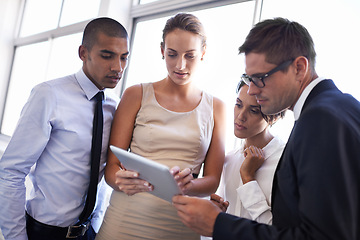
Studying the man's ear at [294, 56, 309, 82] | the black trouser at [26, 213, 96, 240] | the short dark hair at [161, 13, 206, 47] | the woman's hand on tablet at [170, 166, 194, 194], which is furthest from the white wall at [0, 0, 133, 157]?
the man's ear at [294, 56, 309, 82]

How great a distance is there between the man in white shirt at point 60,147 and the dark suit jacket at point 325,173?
3.32 feet

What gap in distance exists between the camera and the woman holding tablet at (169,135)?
158 centimetres

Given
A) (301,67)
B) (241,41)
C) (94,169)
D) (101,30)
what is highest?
(241,41)

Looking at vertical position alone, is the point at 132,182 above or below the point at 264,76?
below

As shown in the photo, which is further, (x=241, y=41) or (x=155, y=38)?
(x=155, y=38)

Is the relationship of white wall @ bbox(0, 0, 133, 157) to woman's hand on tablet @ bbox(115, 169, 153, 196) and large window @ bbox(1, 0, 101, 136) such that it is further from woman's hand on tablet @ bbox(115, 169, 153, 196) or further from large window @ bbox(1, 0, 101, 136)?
woman's hand on tablet @ bbox(115, 169, 153, 196)

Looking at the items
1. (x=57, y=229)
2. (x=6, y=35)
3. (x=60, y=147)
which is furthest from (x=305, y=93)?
(x=6, y=35)

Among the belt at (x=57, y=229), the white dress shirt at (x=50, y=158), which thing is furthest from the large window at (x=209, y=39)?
the belt at (x=57, y=229)

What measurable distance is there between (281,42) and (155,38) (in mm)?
2299

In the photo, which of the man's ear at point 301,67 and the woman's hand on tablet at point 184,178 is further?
the woman's hand on tablet at point 184,178

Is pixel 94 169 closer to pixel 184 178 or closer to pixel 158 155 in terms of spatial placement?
pixel 158 155

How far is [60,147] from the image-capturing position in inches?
65.8

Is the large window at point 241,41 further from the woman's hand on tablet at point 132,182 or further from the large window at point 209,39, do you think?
the woman's hand on tablet at point 132,182

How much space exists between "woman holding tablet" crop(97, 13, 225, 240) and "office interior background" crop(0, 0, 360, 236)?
305mm
